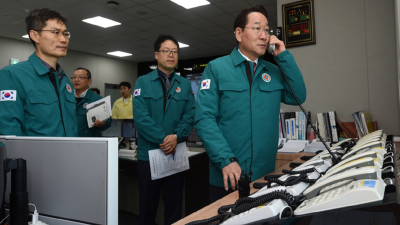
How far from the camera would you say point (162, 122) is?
7.34ft

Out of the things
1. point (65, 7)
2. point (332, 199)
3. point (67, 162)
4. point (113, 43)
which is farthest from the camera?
point (113, 43)

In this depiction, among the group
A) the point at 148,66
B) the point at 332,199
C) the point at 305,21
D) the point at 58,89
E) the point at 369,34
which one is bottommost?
the point at 332,199

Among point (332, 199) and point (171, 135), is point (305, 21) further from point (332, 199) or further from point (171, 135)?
point (332, 199)

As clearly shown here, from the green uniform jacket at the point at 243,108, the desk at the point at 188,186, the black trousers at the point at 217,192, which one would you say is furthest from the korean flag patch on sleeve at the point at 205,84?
the desk at the point at 188,186

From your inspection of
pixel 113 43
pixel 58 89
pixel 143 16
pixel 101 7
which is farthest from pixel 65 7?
pixel 58 89

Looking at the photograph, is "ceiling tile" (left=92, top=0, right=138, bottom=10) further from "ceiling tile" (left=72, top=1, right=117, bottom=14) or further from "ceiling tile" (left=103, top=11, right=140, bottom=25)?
"ceiling tile" (left=103, top=11, right=140, bottom=25)

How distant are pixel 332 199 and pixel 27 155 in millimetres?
984

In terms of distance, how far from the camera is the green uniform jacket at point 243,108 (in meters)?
1.43

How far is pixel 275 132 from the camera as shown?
1.53 metres

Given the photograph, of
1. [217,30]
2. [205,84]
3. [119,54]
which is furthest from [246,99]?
[119,54]

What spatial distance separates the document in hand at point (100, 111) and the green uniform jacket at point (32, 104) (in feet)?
2.56

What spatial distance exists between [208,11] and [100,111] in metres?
3.63

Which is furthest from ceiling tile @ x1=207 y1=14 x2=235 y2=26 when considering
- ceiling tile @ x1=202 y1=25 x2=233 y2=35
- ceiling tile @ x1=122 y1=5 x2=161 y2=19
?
ceiling tile @ x1=122 y1=5 x2=161 y2=19

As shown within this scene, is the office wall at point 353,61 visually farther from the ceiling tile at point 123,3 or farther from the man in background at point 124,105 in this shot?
the man in background at point 124,105
